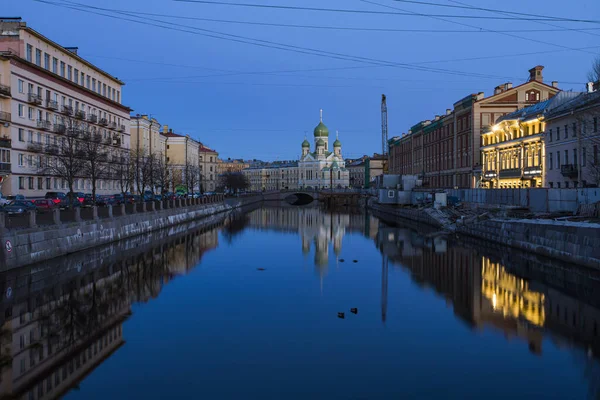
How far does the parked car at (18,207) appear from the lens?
30.0 m

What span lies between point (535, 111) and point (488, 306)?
1510 inches

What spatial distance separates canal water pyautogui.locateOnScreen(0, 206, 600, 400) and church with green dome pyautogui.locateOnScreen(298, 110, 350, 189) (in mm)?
158378

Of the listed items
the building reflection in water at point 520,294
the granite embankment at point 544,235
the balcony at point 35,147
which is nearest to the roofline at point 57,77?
the balcony at point 35,147

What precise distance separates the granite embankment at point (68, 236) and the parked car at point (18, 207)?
3.15 meters

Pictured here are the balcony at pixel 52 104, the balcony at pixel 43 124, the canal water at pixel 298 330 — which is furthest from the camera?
the balcony at pixel 52 104

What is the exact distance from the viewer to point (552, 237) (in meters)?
26.8

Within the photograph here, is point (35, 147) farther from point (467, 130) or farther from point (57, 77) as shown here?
point (467, 130)

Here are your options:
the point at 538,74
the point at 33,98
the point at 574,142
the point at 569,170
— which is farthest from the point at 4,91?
the point at 538,74

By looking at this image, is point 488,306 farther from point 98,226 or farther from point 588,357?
point 98,226

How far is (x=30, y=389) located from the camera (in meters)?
11.0

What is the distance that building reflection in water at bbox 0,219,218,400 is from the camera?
11.8 m

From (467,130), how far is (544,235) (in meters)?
42.0

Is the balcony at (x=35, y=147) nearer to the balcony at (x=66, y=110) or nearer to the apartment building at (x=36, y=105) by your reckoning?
the apartment building at (x=36, y=105)

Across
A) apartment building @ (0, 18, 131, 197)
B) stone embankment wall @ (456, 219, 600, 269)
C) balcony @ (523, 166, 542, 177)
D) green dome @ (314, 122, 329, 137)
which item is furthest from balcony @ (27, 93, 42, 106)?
green dome @ (314, 122, 329, 137)
